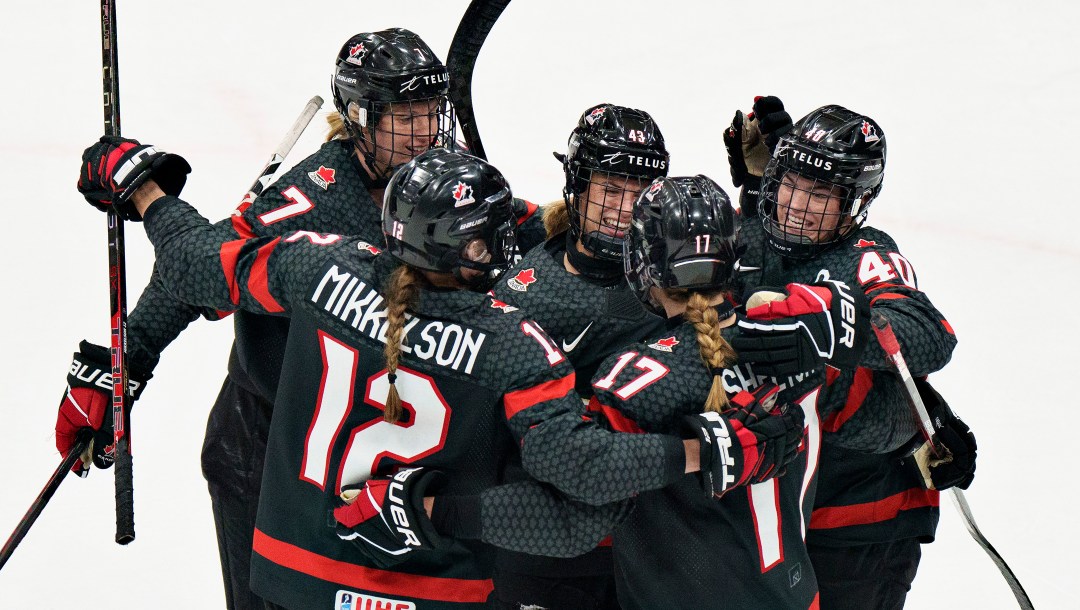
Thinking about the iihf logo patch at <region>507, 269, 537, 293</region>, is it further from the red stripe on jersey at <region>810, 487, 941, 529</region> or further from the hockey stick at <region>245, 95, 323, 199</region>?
the red stripe on jersey at <region>810, 487, 941, 529</region>

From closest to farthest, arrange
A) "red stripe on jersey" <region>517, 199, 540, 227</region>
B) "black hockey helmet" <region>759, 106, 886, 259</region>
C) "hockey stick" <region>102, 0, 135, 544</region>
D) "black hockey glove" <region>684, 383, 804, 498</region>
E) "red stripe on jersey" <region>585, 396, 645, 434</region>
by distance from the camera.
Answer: "black hockey glove" <region>684, 383, 804, 498</region>
"red stripe on jersey" <region>585, 396, 645, 434</region>
"hockey stick" <region>102, 0, 135, 544</region>
"black hockey helmet" <region>759, 106, 886, 259</region>
"red stripe on jersey" <region>517, 199, 540, 227</region>

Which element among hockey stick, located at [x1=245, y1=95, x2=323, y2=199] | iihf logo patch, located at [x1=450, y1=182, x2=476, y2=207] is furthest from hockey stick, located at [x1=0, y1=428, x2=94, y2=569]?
iihf logo patch, located at [x1=450, y1=182, x2=476, y2=207]

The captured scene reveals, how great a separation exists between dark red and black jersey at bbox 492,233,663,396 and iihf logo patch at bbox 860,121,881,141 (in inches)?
24.4

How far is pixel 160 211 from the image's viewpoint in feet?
8.50

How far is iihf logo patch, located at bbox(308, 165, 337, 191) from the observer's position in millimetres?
3004

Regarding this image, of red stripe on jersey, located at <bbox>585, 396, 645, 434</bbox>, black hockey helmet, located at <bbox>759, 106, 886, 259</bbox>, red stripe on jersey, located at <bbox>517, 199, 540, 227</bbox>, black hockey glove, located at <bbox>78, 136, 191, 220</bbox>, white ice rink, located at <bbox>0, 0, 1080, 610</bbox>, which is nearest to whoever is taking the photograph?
red stripe on jersey, located at <bbox>585, 396, 645, 434</bbox>

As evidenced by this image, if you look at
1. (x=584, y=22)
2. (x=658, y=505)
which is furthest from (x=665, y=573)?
(x=584, y=22)

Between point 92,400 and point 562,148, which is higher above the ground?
point 92,400

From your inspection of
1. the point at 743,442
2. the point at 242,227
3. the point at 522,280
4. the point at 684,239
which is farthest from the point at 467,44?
the point at 743,442

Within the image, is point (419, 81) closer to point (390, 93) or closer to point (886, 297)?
point (390, 93)

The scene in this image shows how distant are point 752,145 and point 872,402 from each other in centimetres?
101

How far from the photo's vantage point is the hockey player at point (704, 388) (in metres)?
2.30

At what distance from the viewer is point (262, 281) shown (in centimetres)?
242

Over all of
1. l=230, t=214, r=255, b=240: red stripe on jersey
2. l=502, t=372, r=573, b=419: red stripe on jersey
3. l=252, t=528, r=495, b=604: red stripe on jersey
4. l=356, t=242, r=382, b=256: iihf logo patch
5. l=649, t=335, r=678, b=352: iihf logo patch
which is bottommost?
l=252, t=528, r=495, b=604: red stripe on jersey
